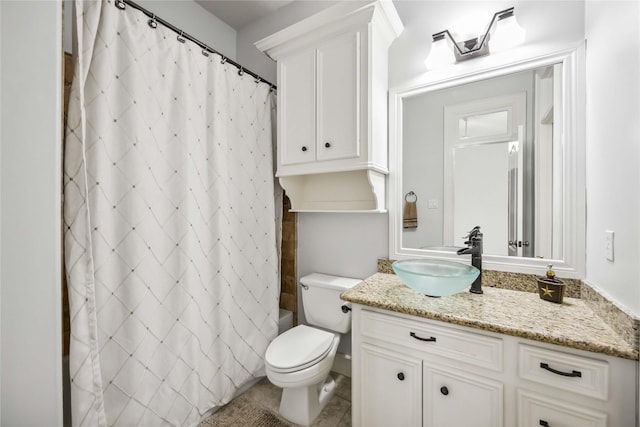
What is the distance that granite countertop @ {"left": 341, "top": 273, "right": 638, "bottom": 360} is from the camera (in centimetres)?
92

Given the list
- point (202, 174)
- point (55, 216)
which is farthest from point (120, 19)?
point (55, 216)

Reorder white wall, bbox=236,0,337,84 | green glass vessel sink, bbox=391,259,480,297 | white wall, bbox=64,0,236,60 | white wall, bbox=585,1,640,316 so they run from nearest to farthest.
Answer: white wall, bbox=585,1,640,316 < green glass vessel sink, bbox=391,259,480,297 < white wall, bbox=64,0,236,60 < white wall, bbox=236,0,337,84

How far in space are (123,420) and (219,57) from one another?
78.1 inches

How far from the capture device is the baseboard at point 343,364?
2.03m

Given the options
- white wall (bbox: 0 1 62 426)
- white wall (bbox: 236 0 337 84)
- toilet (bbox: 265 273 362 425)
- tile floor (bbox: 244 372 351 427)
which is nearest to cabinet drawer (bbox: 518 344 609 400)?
toilet (bbox: 265 273 362 425)

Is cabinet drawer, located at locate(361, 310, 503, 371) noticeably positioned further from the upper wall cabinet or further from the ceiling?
the ceiling

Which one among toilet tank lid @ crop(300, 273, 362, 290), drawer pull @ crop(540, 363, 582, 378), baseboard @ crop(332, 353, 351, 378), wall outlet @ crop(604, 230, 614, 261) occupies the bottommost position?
baseboard @ crop(332, 353, 351, 378)

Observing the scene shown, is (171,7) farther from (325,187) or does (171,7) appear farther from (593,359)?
(593,359)

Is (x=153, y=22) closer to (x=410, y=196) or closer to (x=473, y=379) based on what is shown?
(x=410, y=196)

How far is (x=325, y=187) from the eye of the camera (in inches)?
79.7

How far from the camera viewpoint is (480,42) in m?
1.50

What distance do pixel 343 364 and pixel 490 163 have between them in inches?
66.5

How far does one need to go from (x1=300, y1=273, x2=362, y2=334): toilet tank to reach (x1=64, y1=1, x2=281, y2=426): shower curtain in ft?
1.26

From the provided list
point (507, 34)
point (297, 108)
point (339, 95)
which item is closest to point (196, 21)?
point (297, 108)
